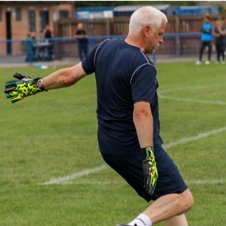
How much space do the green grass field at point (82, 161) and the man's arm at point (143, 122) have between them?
6.58ft

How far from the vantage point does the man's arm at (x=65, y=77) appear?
23.2 feet

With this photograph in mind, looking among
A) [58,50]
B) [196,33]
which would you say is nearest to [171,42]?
[196,33]

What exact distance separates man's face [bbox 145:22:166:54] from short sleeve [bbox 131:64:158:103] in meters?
0.21

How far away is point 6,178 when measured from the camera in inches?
422

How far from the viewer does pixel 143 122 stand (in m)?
6.37

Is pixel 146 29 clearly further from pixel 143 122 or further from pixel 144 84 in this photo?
pixel 143 122

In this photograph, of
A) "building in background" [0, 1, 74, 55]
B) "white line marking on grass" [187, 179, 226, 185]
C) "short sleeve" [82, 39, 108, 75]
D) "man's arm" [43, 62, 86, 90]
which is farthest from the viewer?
"building in background" [0, 1, 74, 55]

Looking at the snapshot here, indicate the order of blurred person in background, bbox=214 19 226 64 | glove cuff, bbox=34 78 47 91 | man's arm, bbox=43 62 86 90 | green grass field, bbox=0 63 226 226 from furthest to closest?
blurred person in background, bbox=214 19 226 64 → green grass field, bbox=0 63 226 226 → glove cuff, bbox=34 78 47 91 → man's arm, bbox=43 62 86 90

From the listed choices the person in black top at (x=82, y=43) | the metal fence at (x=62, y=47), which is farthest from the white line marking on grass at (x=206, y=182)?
the metal fence at (x=62, y=47)

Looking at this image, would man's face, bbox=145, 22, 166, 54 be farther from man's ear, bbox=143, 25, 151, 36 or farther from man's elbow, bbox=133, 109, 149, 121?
man's elbow, bbox=133, 109, 149, 121

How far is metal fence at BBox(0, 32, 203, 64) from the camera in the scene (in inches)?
1594

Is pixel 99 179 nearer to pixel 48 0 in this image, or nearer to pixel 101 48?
pixel 101 48

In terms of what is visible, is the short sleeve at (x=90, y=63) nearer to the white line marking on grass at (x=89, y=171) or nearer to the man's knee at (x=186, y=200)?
the man's knee at (x=186, y=200)

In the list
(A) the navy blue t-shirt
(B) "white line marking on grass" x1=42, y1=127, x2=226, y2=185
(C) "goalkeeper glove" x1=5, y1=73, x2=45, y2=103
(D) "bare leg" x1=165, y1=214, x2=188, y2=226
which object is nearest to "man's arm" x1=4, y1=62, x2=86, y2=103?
(C) "goalkeeper glove" x1=5, y1=73, x2=45, y2=103
